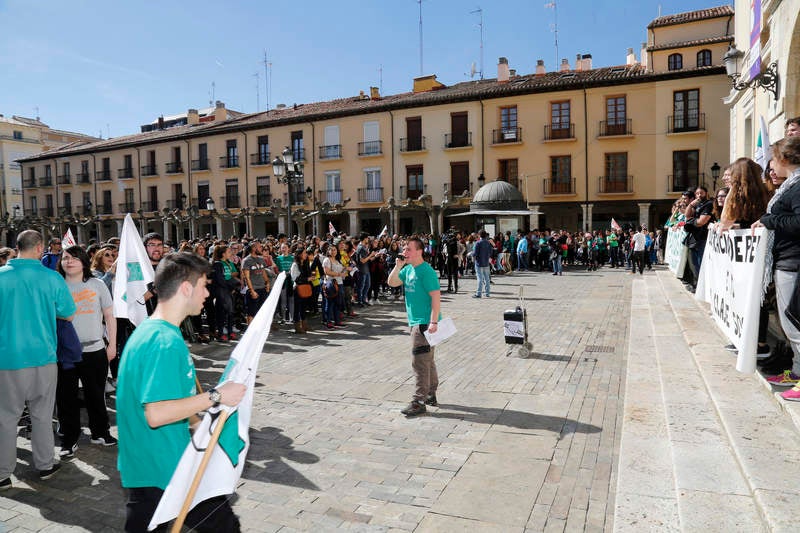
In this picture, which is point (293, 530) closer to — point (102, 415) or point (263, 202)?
point (102, 415)

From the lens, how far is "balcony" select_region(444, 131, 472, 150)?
107ft

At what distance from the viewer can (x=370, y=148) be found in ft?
116

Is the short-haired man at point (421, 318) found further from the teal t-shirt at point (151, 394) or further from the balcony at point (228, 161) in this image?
the balcony at point (228, 161)

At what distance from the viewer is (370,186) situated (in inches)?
1401

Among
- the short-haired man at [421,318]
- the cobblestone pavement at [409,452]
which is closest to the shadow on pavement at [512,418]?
the cobblestone pavement at [409,452]

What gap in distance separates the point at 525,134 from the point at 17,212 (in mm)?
51628

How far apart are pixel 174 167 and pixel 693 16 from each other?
1417 inches

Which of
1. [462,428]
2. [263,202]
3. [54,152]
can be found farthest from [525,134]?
[54,152]

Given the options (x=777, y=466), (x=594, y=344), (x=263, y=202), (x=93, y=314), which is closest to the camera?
(x=777, y=466)

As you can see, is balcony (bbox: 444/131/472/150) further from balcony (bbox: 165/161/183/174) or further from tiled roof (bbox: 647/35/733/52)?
balcony (bbox: 165/161/183/174)

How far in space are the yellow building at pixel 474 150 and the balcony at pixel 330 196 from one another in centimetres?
15

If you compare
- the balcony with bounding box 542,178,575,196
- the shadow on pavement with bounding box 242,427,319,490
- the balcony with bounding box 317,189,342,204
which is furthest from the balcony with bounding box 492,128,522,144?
the shadow on pavement with bounding box 242,427,319,490

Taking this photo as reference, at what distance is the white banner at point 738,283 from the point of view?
4094mm

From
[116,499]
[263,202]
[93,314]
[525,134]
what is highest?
[525,134]
